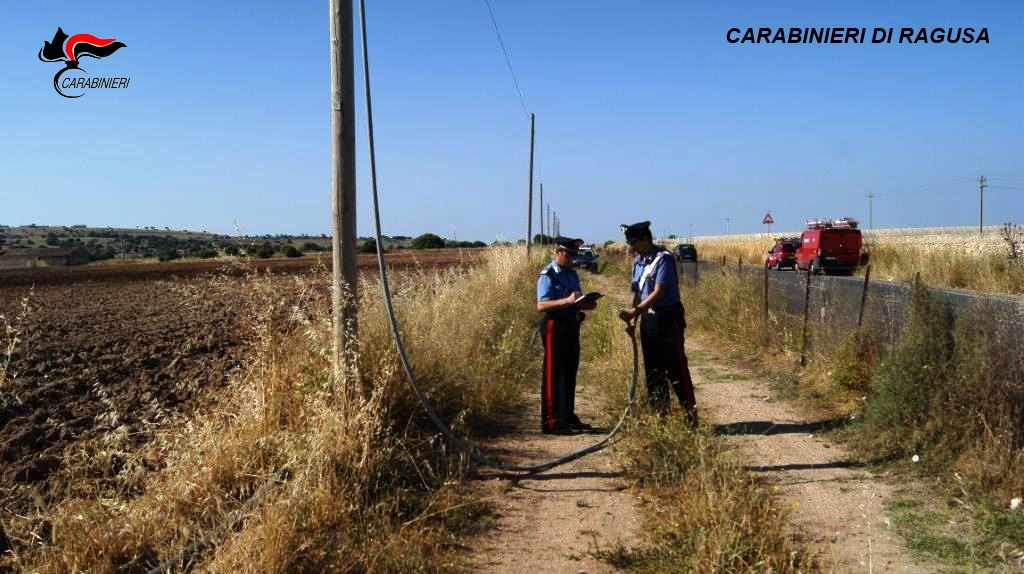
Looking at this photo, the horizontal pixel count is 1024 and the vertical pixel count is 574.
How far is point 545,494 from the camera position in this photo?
5.26 m

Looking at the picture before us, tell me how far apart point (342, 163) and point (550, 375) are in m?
2.47

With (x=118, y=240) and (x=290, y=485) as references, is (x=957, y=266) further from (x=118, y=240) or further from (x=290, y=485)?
(x=118, y=240)

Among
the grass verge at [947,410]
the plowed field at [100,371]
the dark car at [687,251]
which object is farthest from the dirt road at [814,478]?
the dark car at [687,251]

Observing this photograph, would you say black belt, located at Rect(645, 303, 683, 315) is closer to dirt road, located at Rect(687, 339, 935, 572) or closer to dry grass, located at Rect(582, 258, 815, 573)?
dry grass, located at Rect(582, 258, 815, 573)

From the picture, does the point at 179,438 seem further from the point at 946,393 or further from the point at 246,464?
the point at 946,393

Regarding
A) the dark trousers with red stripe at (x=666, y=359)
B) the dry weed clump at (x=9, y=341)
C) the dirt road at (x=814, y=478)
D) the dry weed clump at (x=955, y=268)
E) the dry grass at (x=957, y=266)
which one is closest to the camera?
the dirt road at (x=814, y=478)

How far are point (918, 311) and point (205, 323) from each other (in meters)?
12.7

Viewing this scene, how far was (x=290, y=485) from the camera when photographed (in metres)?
4.27

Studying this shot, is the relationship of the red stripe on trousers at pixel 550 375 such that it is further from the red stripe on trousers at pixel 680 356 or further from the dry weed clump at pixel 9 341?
the dry weed clump at pixel 9 341

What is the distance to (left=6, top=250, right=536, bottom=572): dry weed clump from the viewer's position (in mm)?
3818

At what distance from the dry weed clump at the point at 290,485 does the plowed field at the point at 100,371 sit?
0.50m

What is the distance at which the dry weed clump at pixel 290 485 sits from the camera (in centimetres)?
382

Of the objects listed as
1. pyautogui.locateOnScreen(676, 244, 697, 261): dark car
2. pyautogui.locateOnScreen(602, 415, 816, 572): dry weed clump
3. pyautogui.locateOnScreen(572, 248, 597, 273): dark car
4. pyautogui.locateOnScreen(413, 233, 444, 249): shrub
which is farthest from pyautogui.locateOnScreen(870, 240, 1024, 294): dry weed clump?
pyautogui.locateOnScreen(413, 233, 444, 249): shrub

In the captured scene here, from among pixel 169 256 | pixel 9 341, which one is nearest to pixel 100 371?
pixel 9 341
